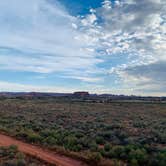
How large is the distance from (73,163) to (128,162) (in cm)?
258

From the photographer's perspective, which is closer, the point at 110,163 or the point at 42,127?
the point at 110,163

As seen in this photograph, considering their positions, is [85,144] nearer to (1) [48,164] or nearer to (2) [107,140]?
(2) [107,140]

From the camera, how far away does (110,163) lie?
1187 cm

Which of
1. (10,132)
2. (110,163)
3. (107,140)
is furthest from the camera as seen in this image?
(10,132)

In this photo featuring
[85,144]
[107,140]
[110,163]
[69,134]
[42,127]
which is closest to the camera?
[110,163]

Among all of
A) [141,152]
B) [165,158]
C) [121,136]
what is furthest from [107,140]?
[165,158]

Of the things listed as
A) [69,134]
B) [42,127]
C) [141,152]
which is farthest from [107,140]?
[42,127]

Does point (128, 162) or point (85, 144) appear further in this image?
point (85, 144)

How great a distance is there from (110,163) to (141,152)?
1972 mm

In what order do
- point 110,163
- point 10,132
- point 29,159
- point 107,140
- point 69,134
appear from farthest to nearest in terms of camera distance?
point 10,132, point 69,134, point 107,140, point 29,159, point 110,163

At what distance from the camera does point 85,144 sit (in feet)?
52.3

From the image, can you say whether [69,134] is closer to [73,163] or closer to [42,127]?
[42,127]

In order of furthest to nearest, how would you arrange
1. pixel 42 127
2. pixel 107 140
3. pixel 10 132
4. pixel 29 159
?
pixel 42 127 → pixel 10 132 → pixel 107 140 → pixel 29 159

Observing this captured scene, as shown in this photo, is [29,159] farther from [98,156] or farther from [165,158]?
[165,158]
